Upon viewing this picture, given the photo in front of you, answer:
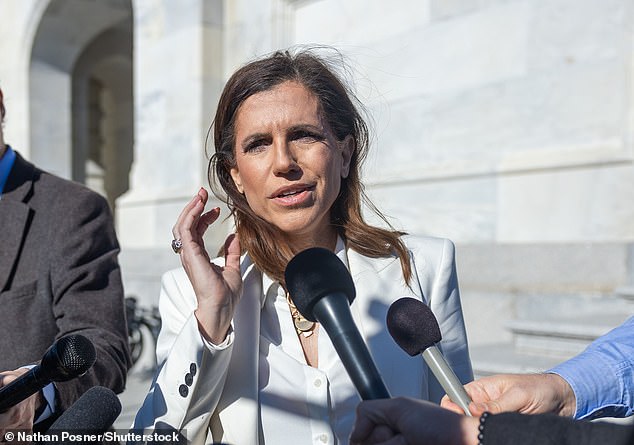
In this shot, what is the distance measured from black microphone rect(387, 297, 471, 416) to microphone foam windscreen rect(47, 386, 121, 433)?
569 mm

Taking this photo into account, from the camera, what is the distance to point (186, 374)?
75.2 inches

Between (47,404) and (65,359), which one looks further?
(47,404)

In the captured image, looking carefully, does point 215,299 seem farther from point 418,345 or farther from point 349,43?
point 349,43

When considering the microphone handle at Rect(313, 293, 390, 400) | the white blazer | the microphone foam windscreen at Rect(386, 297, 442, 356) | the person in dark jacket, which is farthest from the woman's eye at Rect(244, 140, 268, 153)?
the microphone handle at Rect(313, 293, 390, 400)

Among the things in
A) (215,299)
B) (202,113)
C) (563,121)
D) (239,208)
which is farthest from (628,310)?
(202,113)

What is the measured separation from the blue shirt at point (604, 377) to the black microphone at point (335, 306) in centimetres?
81

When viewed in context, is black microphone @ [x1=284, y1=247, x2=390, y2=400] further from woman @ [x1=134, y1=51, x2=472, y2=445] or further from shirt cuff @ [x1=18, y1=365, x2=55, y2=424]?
shirt cuff @ [x1=18, y1=365, x2=55, y2=424]

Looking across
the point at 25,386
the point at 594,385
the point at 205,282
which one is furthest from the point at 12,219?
the point at 594,385

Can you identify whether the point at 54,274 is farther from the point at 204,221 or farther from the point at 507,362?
the point at 507,362

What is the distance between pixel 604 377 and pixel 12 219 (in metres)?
1.85

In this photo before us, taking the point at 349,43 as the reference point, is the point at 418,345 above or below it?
below

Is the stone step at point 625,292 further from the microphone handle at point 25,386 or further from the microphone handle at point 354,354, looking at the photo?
the microphone handle at point 25,386

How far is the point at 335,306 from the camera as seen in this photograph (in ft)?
3.93

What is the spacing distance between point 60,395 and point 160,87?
7.39 m
